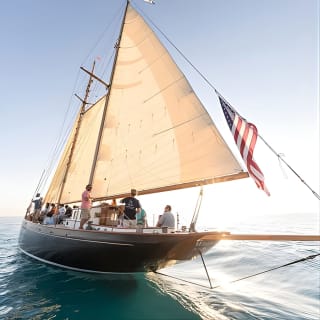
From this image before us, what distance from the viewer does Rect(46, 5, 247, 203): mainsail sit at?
845cm

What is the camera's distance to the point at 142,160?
10.0 metres

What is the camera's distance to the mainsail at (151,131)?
8445 millimetres

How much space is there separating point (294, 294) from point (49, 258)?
37.1 ft

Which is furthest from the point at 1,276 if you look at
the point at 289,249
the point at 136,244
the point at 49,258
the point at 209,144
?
the point at 289,249

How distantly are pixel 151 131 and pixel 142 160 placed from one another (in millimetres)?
1347

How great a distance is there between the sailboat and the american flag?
66 cm

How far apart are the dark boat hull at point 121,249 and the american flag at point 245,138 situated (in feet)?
8.00

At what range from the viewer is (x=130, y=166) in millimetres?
10383

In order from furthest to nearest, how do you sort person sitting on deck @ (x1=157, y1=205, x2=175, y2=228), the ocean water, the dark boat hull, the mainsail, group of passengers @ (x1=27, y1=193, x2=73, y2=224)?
group of passengers @ (x1=27, y1=193, x2=73, y2=224), person sitting on deck @ (x1=157, y1=205, x2=175, y2=228), the mainsail, the dark boat hull, the ocean water

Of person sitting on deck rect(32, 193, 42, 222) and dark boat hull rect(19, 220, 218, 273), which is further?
person sitting on deck rect(32, 193, 42, 222)

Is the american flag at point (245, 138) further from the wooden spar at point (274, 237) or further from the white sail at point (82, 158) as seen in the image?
the white sail at point (82, 158)

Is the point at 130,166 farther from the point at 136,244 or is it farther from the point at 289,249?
the point at 289,249

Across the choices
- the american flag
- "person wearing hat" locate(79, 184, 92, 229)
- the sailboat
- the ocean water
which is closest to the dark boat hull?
the sailboat

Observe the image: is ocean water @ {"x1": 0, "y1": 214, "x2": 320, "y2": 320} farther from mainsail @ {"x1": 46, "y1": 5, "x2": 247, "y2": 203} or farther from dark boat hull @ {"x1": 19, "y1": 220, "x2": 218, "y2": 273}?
mainsail @ {"x1": 46, "y1": 5, "x2": 247, "y2": 203}
